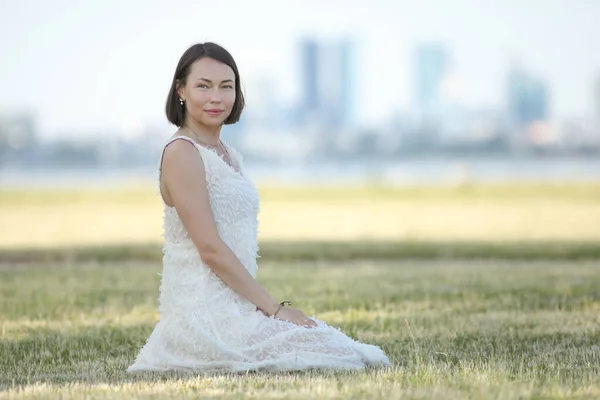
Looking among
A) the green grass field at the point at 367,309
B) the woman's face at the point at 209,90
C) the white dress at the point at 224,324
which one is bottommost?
the green grass field at the point at 367,309

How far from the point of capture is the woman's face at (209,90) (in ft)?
19.6

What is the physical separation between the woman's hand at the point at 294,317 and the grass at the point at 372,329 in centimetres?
31

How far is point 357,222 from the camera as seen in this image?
28.8 meters

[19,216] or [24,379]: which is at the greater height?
[24,379]

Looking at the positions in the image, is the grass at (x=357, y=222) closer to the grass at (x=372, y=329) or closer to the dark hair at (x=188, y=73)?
the grass at (x=372, y=329)

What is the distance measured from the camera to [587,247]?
1783cm

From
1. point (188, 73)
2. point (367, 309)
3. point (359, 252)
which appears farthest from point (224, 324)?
point (359, 252)

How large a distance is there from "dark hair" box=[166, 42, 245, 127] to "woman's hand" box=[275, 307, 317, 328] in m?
1.15

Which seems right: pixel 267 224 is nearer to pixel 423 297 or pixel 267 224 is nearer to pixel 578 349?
pixel 423 297

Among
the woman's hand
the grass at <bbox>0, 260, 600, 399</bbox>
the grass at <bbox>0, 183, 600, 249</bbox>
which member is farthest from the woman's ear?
the grass at <bbox>0, 183, 600, 249</bbox>

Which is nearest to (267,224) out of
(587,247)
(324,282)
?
(587,247)

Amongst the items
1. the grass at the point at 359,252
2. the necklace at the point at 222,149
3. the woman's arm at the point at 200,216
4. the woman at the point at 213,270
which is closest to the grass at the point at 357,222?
the grass at the point at 359,252

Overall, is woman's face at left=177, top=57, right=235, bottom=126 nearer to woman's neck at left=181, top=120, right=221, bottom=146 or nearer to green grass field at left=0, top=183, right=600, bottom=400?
woman's neck at left=181, top=120, right=221, bottom=146

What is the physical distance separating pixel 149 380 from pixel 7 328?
9.86ft
